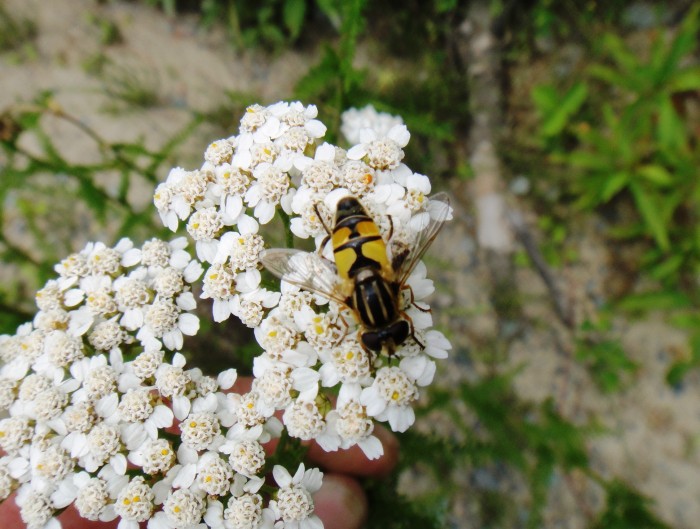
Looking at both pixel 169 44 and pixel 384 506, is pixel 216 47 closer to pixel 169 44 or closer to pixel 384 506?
pixel 169 44

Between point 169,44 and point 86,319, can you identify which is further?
point 169,44

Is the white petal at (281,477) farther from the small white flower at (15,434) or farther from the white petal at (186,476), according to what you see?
the small white flower at (15,434)

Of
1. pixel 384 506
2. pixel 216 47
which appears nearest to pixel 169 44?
pixel 216 47

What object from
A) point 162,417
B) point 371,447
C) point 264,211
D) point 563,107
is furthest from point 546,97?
point 162,417

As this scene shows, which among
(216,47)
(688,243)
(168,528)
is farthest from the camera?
(216,47)

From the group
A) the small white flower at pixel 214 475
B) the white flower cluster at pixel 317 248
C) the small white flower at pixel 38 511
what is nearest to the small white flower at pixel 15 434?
the small white flower at pixel 38 511

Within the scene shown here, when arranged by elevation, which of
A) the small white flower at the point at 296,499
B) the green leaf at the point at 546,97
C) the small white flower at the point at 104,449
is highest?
the green leaf at the point at 546,97
